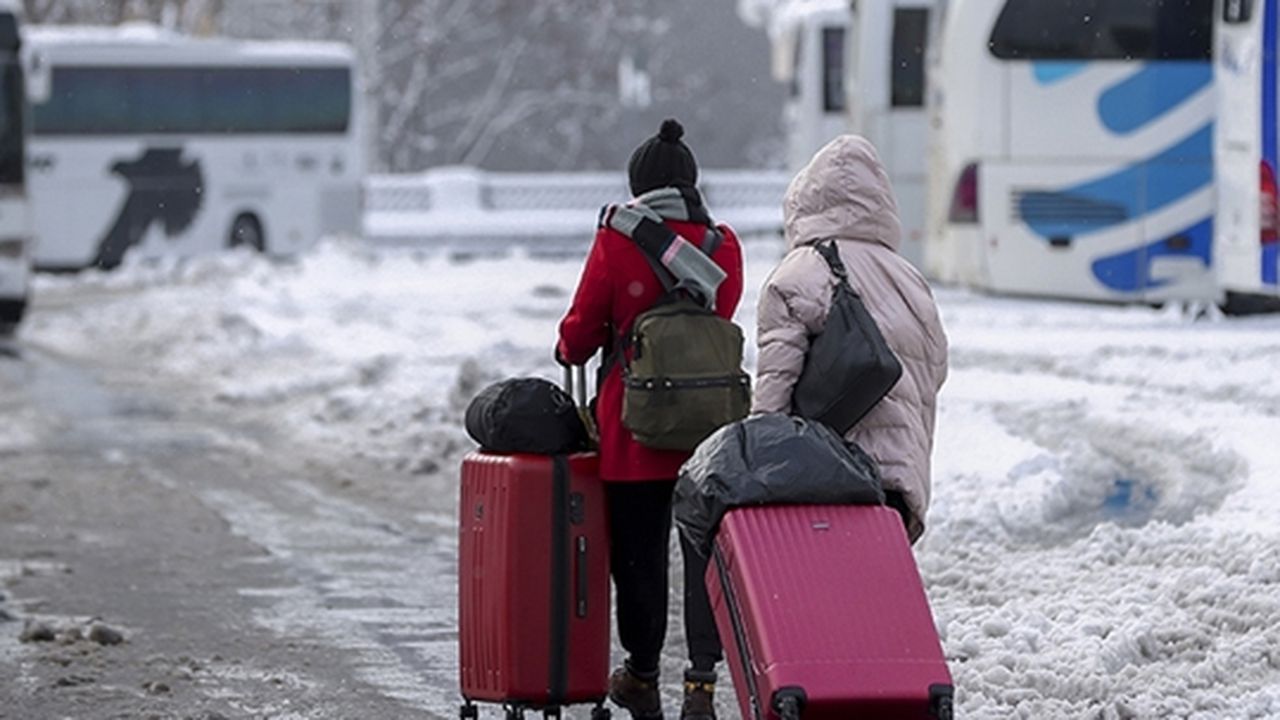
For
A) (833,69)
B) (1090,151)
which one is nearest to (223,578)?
(1090,151)

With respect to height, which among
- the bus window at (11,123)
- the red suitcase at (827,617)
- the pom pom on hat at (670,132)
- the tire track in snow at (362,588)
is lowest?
the bus window at (11,123)

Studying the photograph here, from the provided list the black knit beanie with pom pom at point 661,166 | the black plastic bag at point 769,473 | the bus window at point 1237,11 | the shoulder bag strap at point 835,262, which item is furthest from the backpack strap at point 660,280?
the bus window at point 1237,11

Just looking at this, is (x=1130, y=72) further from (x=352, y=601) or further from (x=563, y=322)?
(x=563, y=322)

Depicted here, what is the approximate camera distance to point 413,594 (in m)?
9.51

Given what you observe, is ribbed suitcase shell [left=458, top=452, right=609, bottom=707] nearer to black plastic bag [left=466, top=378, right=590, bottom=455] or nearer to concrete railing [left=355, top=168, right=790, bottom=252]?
black plastic bag [left=466, top=378, right=590, bottom=455]

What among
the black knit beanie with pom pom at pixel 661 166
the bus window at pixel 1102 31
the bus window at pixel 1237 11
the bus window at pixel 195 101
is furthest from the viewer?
Result: the bus window at pixel 195 101

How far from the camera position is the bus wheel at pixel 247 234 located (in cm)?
3900

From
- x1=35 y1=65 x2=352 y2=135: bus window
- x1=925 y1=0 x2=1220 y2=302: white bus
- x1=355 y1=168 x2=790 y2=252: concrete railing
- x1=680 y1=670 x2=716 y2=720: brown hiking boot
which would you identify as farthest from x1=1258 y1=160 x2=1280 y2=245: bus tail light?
x1=355 y1=168 x2=790 y2=252: concrete railing

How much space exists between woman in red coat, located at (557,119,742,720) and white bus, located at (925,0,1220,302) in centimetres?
1302

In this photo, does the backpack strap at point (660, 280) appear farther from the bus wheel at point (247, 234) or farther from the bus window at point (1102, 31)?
the bus wheel at point (247, 234)

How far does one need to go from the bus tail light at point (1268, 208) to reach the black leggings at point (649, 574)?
10.1m

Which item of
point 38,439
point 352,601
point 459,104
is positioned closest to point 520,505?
point 352,601

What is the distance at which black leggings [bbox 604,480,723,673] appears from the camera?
6.40 meters

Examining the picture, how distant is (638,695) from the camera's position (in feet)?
21.9
